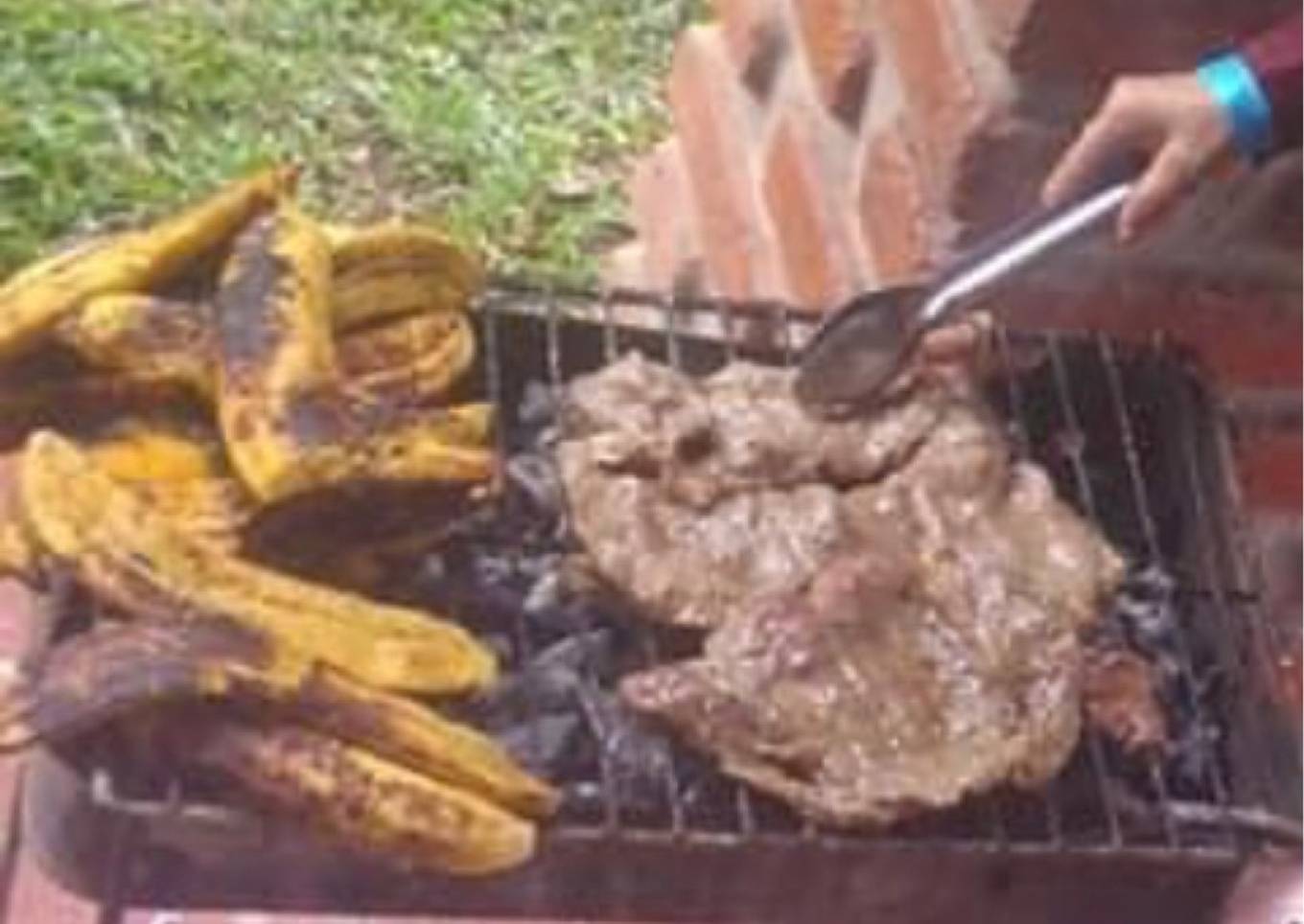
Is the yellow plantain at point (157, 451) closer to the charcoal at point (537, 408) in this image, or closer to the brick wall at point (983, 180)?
the charcoal at point (537, 408)

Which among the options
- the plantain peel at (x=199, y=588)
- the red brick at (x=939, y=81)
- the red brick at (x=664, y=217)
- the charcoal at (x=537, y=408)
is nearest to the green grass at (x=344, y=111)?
the red brick at (x=664, y=217)

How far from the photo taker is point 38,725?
183 centimetres

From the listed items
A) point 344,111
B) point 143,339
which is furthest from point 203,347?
point 344,111

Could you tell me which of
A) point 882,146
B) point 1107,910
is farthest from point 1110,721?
point 882,146

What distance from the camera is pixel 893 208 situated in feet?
8.03

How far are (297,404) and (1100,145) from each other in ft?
2.06

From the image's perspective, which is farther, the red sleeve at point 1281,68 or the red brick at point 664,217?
the red brick at point 664,217

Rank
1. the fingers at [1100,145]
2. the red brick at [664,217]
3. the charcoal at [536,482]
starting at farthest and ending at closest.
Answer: the red brick at [664,217] → the charcoal at [536,482] → the fingers at [1100,145]

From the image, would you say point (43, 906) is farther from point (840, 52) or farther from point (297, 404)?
point (840, 52)

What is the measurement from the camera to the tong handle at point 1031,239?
1.97 meters

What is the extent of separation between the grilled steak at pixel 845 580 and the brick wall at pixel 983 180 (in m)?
0.19

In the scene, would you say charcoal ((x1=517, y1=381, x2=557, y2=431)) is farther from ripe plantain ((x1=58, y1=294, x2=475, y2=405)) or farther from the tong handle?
the tong handle

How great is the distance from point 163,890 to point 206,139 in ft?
5.25

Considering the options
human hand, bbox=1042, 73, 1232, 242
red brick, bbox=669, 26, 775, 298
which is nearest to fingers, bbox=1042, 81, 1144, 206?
human hand, bbox=1042, 73, 1232, 242
